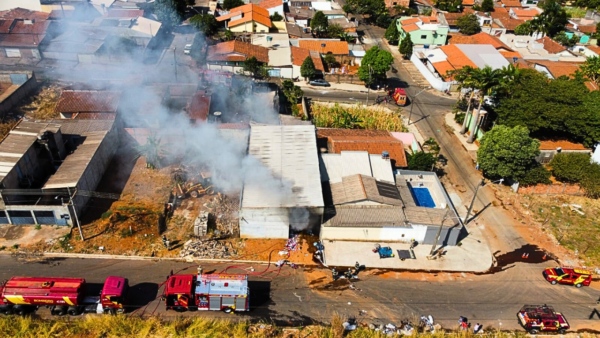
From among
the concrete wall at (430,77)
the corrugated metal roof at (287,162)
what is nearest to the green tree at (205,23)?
the concrete wall at (430,77)

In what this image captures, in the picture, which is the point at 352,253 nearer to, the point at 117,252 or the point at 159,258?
the point at 159,258

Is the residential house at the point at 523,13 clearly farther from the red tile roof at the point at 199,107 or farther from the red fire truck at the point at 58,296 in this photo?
the red fire truck at the point at 58,296

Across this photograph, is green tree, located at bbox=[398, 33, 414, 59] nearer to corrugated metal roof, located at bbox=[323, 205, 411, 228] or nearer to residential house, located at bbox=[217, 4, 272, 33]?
residential house, located at bbox=[217, 4, 272, 33]

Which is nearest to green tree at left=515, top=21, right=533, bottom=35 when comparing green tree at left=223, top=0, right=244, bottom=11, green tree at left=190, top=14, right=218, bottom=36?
green tree at left=223, top=0, right=244, bottom=11

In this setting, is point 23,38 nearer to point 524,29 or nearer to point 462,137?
point 462,137

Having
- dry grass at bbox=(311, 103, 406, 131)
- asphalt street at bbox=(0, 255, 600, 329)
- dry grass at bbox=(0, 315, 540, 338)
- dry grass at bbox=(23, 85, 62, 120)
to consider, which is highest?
dry grass at bbox=(0, 315, 540, 338)

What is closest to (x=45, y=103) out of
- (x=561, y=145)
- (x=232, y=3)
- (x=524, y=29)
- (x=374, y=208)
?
(x=374, y=208)
